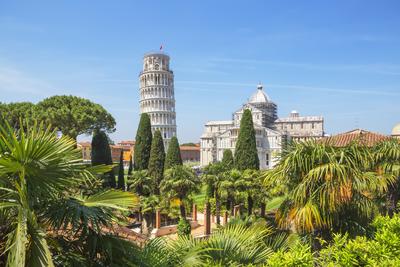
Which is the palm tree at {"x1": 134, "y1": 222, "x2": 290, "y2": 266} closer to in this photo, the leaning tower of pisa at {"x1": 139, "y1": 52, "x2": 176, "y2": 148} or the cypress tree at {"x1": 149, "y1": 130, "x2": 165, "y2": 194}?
the cypress tree at {"x1": 149, "y1": 130, "x2": 165, "y2": 194}

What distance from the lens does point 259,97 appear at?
10388 cm

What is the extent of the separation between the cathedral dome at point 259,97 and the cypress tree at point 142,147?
2710 inches

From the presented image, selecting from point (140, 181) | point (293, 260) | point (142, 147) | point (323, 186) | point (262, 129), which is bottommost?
point (140, 181)

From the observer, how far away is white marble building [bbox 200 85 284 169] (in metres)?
85.3

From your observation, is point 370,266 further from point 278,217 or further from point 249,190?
point 249,190

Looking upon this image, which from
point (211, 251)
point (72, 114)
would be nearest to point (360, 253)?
point (211, 251)

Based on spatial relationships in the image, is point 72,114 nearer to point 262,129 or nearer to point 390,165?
point 390,165

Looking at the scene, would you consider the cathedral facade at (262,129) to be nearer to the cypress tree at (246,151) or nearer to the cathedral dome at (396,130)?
the cathedral dome at (396,130)

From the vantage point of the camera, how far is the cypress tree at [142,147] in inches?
1501

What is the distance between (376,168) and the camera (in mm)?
14406

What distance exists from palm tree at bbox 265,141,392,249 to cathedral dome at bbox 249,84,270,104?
95.5m

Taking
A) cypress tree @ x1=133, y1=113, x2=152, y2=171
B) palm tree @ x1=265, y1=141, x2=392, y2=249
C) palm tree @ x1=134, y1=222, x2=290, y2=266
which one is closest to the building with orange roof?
cypress tree @ x1=133, y1=113, x2=152, y2=171

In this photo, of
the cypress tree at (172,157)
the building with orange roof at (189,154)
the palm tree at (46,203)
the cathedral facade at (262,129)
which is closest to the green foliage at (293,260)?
the palm tree at (46,203)

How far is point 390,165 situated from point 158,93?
271ft
